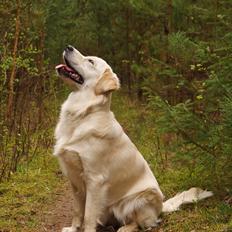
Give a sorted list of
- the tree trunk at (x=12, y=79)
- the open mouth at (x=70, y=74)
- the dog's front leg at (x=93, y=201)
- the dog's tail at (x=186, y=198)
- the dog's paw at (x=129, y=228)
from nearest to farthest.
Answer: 1. the dog's front leg at (x=93, y=201)
2. the dog's paw at (x=129, y=228)
3. the open mouth at (x=70, y=74)
4. the dog's tail at (x=186, y=198)
5. the tree trunk at (x=12, y=79)

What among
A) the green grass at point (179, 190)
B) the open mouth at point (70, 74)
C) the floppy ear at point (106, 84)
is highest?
the open mouth at point (70, 74)

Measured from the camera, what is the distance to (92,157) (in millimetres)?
5070

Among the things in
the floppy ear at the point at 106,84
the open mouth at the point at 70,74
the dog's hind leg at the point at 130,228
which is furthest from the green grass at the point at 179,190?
the open mouth at the point at 70,74

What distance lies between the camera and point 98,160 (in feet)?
16.7

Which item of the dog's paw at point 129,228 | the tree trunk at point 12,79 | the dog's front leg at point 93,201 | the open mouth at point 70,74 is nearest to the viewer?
the dog's front leg at point 93,201

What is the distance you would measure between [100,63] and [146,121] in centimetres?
694

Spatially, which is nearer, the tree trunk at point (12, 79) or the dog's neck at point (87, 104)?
the dog's neck at point (87, 104)

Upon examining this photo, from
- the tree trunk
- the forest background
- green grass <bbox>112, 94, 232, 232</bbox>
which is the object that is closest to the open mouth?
the forest background

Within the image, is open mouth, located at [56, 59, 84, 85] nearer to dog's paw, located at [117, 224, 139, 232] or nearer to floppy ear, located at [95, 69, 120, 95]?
floppy ear, located at [95, 69, 120, 95]

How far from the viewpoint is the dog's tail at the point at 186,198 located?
5.65 meters

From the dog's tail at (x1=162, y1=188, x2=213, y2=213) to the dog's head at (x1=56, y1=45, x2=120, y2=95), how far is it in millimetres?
1406

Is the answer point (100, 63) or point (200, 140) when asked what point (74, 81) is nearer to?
point (100, 63)

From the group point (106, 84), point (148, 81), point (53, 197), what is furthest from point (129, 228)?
point (148, 81)

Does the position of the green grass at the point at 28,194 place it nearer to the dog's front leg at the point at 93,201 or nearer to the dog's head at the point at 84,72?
the dog's front leg at the point at 93,201
